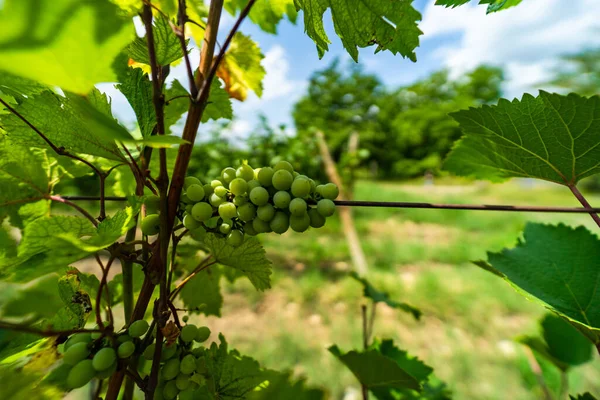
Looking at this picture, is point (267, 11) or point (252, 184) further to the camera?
point (267, 11)

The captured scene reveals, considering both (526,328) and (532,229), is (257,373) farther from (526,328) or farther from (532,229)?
(526,328)

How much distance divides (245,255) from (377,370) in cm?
33

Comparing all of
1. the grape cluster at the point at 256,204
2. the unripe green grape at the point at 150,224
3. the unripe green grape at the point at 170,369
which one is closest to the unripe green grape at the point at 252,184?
the grape cluster at the point at 256,204

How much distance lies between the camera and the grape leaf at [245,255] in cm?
39

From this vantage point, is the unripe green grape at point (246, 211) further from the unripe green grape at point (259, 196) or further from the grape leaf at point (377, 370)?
the grape leaf at point (377, 370)

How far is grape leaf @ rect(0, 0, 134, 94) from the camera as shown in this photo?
22 centimetres

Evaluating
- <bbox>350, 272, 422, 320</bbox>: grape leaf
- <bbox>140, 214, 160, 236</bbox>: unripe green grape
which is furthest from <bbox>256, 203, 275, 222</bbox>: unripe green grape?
<bbox>350, 272, 422, 320</bbox>: grape leaf

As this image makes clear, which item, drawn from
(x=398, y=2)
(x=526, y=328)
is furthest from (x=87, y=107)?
(x=526, y=328)

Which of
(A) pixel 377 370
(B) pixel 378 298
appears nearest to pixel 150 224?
(A) pixel 377 370

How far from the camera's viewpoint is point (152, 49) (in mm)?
317

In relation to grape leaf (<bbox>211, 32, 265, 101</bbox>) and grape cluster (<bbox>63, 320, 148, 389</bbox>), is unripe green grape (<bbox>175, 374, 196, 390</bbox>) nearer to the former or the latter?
grape cluster (<bbox>63, 320, 148, 389</bbox>)

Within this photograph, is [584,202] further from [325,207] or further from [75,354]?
[75,354]

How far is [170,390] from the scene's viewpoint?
371mm

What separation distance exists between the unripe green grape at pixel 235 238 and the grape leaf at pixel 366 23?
24 centimetres
